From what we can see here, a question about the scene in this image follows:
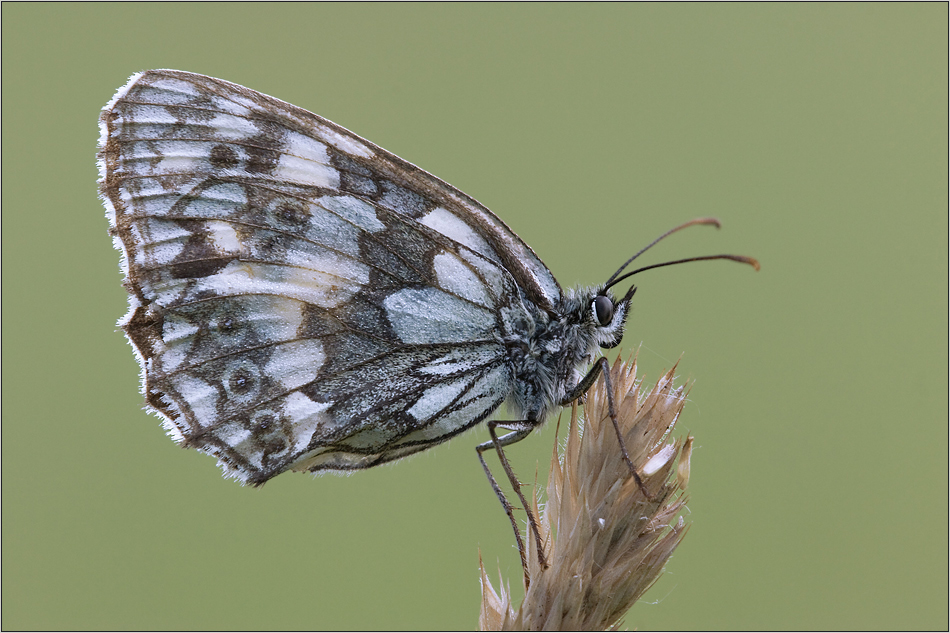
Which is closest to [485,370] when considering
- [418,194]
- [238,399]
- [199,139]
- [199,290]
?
[418,194]

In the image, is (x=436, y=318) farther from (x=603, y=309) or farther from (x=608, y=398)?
(x=608, y=398)

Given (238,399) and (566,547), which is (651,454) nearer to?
(566,547)

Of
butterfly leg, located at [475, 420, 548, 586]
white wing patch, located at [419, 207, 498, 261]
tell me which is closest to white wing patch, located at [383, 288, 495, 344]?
white wing patch, located at [419, 207, 498, 261]

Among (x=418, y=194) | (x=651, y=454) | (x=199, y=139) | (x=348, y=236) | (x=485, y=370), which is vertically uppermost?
(x=199, y=139)

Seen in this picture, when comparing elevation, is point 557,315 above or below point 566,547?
above

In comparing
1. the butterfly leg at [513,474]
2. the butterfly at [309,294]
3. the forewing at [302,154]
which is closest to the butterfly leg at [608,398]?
the butterfly at [309,294]

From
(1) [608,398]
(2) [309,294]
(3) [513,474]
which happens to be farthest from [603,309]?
(2) [309,294]

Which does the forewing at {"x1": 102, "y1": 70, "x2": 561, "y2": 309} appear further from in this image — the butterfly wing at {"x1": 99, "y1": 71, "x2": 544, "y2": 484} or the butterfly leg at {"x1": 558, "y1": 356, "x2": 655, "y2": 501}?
the butterfly leg at {"x1": 558, "y1": 356, "x2": 655, "y2": 501}
